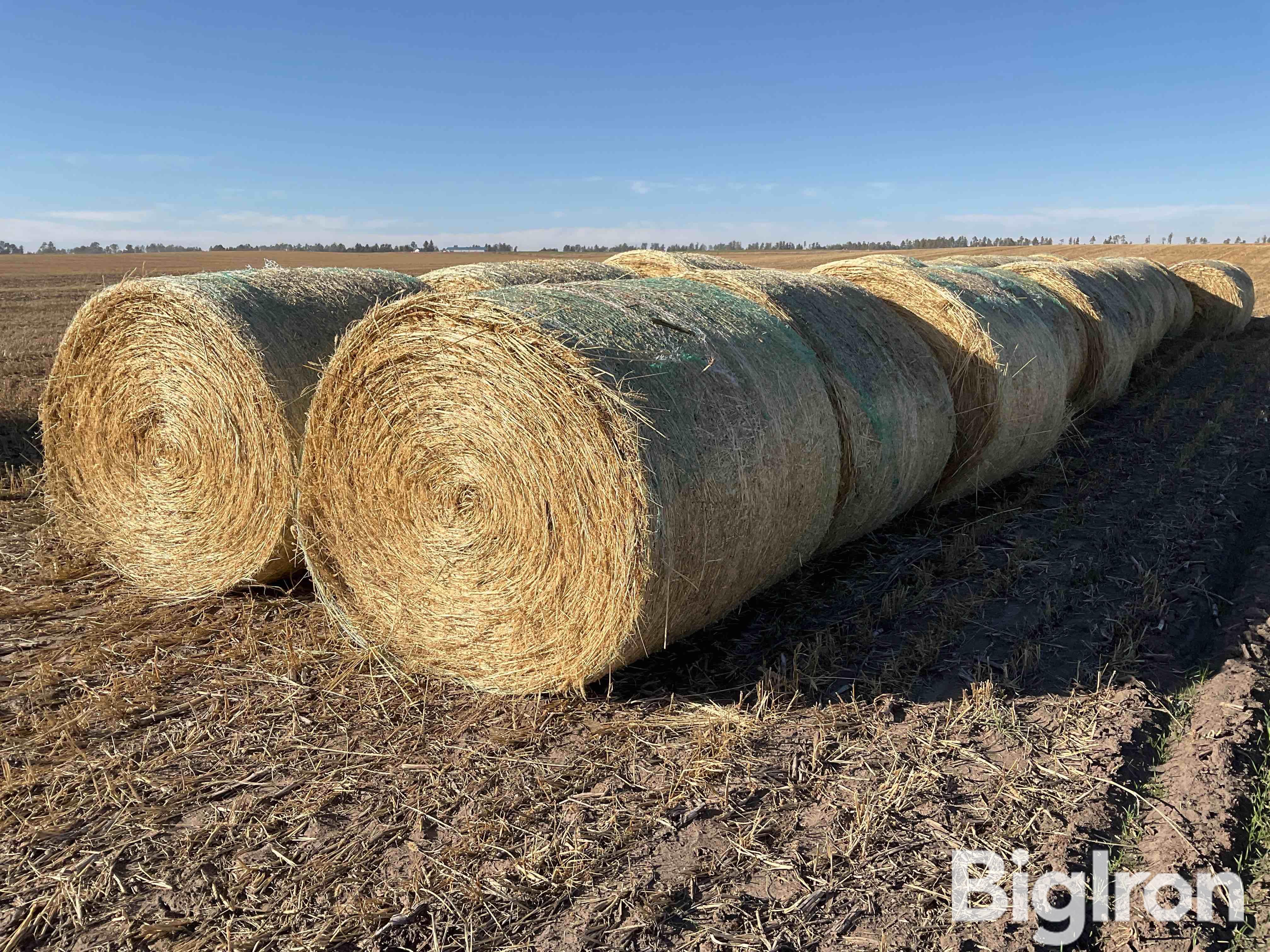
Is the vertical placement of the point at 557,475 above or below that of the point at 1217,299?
below

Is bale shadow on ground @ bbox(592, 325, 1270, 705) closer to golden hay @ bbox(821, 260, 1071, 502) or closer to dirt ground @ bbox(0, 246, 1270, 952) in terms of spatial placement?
dirt ground @ bbox(0, 246, 1270, 952)

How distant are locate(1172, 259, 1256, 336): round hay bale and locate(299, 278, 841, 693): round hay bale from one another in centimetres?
1644

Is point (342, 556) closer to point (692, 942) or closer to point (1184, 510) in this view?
point (692, 942)

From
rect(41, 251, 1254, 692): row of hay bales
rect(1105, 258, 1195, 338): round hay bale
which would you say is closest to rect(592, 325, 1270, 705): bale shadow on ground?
rect(41, 251, 1254, 692): row of hay bales

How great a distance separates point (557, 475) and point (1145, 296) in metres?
12.2

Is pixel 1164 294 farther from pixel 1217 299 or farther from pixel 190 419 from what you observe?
pixel 190 419

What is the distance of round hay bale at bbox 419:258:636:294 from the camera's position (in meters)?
5.39

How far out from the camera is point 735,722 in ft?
12.0

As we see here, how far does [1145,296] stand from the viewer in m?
12.7

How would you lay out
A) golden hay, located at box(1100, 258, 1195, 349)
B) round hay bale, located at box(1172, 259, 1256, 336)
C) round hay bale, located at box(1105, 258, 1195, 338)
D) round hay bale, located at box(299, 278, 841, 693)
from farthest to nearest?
round hay bale, located at box(1172, 259, 1256, 336), round hay bale, located at box(1105, 258, 1195, 338), golden hay, located at box(1100, 258, 1195, 349), round hay bale, located at box(299, 278, 841, 693)

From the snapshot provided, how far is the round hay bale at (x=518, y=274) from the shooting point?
Result: 5387 millimetres

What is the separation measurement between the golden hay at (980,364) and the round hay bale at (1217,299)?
12.7 meters

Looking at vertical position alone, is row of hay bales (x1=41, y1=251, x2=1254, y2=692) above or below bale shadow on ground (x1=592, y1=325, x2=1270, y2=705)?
above

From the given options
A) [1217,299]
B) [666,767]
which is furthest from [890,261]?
[1217,299]
